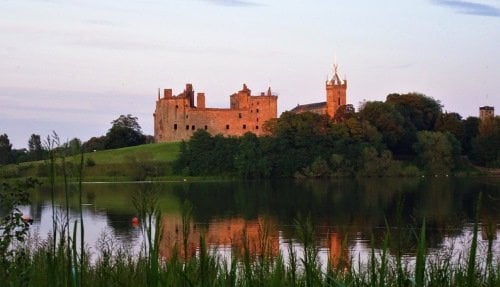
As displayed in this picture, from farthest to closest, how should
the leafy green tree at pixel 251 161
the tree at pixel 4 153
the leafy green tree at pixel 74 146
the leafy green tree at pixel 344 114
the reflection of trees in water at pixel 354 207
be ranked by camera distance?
the leafy green tree at pixel 344 114, the leafy green tree at pixel 251 161, the reflection of trees in water at pixel 354 207, the tree at pixel 4 153, the leafy green tree at pixel 74 146

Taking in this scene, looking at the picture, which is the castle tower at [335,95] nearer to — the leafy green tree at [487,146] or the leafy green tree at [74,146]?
the leafy green tree at [487,146]

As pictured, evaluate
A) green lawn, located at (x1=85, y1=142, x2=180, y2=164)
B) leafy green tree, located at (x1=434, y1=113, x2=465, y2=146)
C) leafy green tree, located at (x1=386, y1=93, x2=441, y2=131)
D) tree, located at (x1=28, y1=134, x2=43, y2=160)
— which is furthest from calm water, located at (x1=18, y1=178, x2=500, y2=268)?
leafy green tree, located at (x1=386, y1=93, x2=441, y2=131)

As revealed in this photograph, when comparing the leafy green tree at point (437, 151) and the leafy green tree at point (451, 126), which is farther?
the leafy green tree at point (451, 126)

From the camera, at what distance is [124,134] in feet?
366

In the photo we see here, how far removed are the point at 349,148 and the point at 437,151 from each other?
31.4ft

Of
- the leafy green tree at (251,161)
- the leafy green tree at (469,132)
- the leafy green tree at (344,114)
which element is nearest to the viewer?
the leafy green tree at (251,161)

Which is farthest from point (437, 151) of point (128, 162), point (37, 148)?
point (37, 148)

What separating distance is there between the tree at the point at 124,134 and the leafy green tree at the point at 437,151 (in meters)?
46.0

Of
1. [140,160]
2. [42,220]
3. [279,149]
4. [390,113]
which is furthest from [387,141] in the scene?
[42,220]

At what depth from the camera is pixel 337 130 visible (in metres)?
84.8

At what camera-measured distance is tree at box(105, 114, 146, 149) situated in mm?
109375

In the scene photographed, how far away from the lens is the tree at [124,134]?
109 m

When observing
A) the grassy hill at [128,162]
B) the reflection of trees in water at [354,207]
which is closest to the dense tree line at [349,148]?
the grassy hill at [128,162]

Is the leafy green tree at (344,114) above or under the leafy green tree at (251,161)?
above
